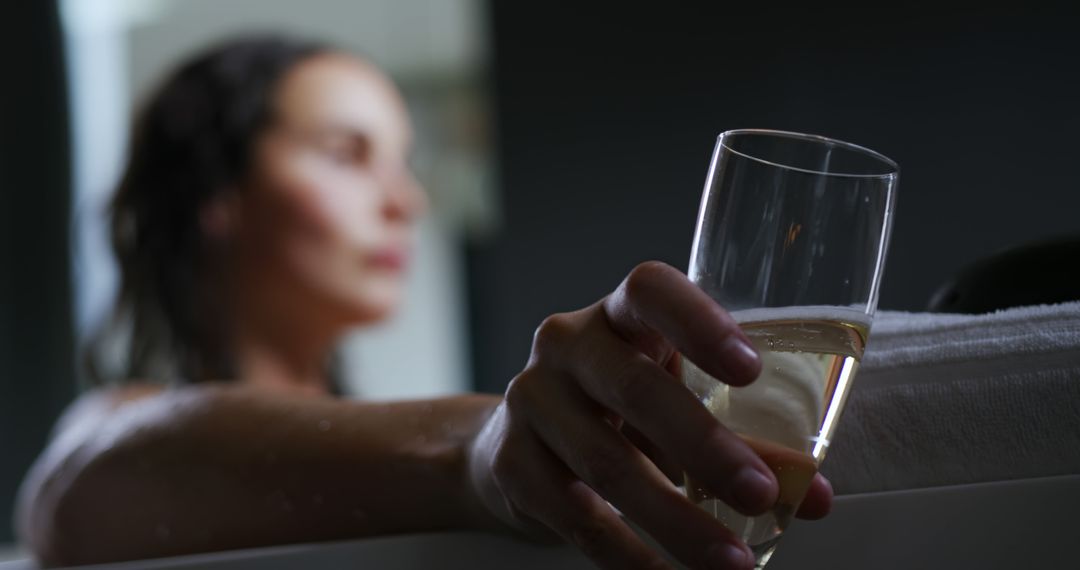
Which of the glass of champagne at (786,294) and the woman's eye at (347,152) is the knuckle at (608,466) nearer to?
the glass of champagne at (786,294)

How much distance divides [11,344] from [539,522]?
3.57 metres

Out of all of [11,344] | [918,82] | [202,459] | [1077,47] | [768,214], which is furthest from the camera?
[11,344]

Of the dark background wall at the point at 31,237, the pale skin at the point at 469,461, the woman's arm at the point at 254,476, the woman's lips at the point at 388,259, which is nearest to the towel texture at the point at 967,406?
the pale skin at the point at 469,461

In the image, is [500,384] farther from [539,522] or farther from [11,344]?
[539,522]

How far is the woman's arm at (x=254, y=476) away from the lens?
61 cm

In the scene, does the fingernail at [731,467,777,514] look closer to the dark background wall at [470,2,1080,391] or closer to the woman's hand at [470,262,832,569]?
the woman's hand at [470,262,832,569]

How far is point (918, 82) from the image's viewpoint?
2.32 meters

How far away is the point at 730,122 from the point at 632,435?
228 cm

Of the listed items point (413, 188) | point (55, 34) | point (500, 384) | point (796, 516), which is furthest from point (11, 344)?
point (796, 516)

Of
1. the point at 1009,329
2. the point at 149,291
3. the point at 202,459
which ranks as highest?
the point at 1009,329

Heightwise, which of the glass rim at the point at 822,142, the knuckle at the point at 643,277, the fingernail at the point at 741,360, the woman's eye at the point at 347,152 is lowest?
the woman's eye at the point at 347,152

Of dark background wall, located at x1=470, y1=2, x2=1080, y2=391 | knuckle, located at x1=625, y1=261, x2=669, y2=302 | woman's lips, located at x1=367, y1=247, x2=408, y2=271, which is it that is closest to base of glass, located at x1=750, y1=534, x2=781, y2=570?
knuckle, located at x1=625, y1=261, x2=669, y2=302

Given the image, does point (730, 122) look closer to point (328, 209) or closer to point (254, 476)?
point (328, 209)

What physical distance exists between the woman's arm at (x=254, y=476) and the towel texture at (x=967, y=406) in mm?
208
